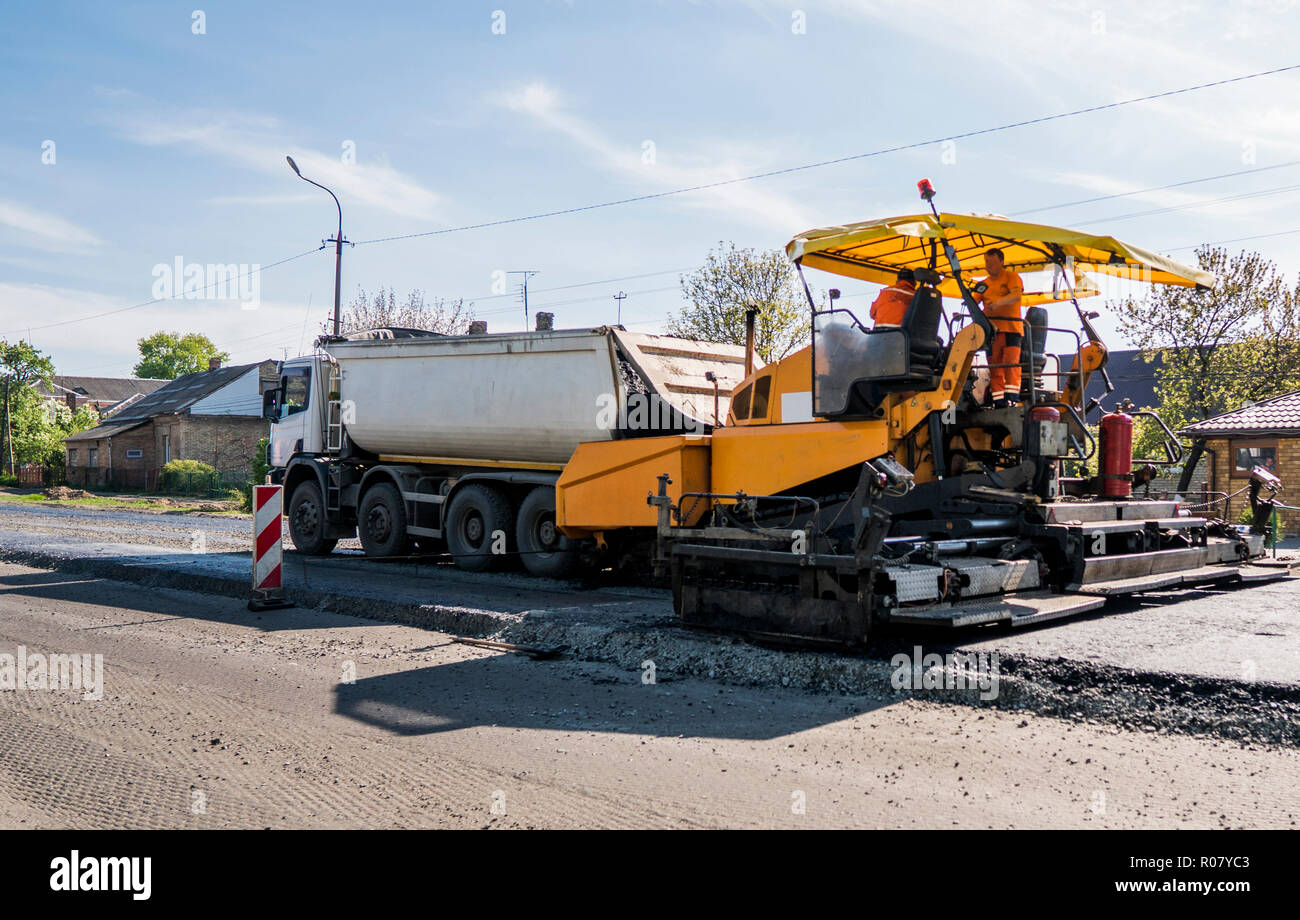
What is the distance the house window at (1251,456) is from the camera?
72.1ft

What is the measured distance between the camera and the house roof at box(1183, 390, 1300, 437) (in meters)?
21.4

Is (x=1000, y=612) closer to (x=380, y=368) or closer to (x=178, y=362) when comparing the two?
(x=380, y=368)

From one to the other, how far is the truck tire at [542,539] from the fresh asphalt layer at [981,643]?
0.77 feet

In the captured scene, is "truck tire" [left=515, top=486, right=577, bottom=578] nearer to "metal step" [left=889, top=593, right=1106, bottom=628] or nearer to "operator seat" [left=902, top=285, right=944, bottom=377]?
"operator seat" [left=902, top=285, right=944, bottom=377]

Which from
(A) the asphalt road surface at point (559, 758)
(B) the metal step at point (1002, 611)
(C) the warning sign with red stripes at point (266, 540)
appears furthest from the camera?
(C) the warning sign with red stripes at point (266, 540)

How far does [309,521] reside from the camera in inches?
595

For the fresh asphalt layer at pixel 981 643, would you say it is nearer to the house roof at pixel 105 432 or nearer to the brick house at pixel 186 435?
the brick house at pixel 186 435

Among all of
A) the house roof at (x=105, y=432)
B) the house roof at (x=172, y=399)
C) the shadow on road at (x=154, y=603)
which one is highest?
the house roof at (x=172, y=399)

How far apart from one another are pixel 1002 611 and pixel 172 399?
183ft

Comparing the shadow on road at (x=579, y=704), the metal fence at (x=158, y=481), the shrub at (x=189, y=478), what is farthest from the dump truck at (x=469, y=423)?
the shrub at (x=189, y=478)

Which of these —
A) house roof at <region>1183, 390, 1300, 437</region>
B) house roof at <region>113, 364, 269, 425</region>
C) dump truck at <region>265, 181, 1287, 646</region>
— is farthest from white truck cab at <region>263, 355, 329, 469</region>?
house roof at <region>113, 364, 269, 425</region>

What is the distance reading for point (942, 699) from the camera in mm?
5660

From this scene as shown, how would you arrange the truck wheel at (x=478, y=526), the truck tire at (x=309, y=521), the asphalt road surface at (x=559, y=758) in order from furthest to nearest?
the truck tire at (x=309, y=521)
the truck wheel at (x=478, y=526)
the asphalt road surface at (x=559, y=758)

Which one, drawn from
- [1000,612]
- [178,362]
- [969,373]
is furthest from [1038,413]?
[178,362]
